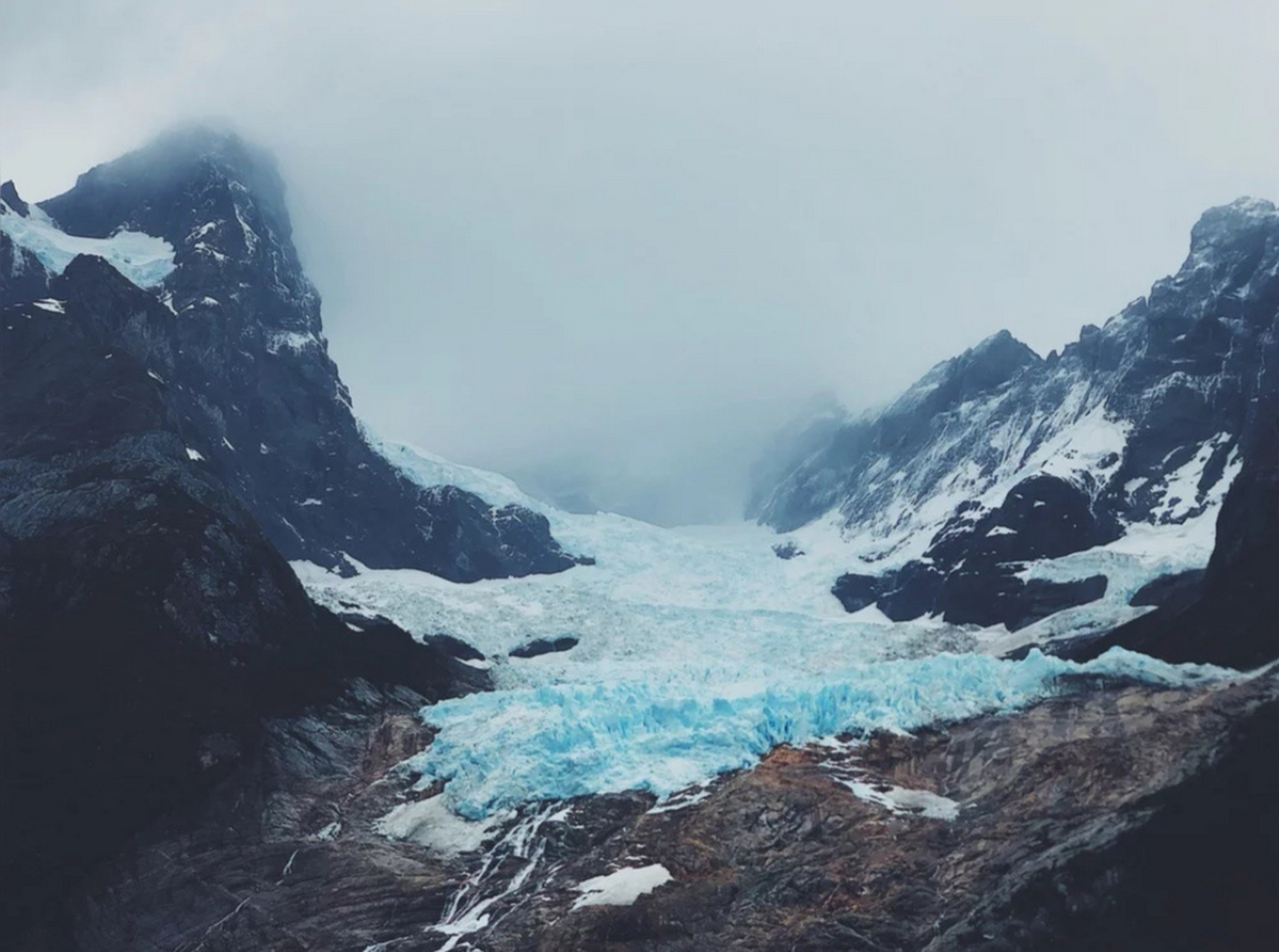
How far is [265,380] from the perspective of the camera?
157250 millimetres

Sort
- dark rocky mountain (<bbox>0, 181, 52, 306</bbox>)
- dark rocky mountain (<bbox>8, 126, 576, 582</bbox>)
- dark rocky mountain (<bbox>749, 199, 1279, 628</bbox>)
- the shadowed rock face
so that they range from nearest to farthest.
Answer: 1. the shadowed rock face
2. dark rocky mountain (<bbox>0, 181, 52, 306</bbox>)
3. dark rocky mountain (<bbox>749, 199, 1279, 628</bbox>)
4. dark rocky mountain (<bbox>8, 126, 576, 582</bbox>)

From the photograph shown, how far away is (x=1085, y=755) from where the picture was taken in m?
44.8

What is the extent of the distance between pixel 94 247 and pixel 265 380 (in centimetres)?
2714

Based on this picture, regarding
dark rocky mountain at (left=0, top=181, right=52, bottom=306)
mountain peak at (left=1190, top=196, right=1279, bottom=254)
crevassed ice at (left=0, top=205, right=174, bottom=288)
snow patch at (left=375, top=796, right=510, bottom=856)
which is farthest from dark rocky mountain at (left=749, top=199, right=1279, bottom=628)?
dark rocky mountain at (left=0, top=181, right=52, bottom=306)

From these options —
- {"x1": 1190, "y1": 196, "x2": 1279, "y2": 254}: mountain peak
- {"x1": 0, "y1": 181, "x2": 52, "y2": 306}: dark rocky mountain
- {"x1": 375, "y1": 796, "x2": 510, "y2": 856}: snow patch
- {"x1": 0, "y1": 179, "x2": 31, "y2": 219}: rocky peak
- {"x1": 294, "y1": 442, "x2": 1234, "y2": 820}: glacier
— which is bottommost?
{"x1": 375, "y1": 796, "x2": 510, "y2": 856}: snow patch

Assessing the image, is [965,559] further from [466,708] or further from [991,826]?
[991,826]

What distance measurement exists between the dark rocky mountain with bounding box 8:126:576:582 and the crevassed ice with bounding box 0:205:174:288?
196 cm

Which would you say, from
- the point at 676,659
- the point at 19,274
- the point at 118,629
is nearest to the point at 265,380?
the point at 19,274

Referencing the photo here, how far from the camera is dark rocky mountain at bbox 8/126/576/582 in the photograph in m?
147

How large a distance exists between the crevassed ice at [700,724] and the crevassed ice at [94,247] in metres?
101

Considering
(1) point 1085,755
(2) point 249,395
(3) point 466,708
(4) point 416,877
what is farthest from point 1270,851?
(2) point 249,395

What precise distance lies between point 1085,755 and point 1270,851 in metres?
7.93

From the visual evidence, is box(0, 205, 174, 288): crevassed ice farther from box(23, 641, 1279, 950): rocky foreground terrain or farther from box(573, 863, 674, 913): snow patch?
box(573, 863, 674, 913): snow patch

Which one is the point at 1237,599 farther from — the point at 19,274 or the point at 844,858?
the point at 19,274
